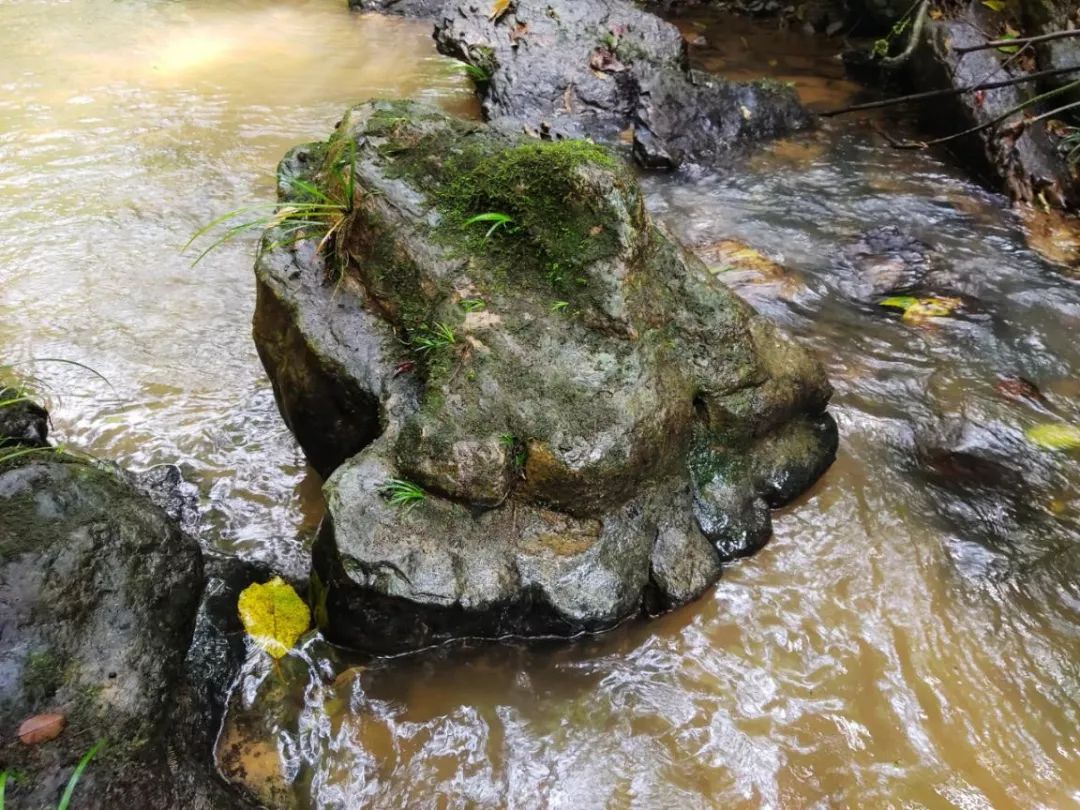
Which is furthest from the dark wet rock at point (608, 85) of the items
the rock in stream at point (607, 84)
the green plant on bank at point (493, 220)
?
the green plant on bank at point (493, 220)

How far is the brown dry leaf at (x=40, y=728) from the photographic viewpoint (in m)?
1.95

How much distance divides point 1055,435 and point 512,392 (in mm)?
2849

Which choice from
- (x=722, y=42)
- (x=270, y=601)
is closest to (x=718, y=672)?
(x=270, y=601)

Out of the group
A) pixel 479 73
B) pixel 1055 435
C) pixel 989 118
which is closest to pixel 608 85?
pixel 479 73

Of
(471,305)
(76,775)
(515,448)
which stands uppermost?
(471,305)

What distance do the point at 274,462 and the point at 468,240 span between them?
58.0 inches

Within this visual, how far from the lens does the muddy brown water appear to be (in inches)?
95.1

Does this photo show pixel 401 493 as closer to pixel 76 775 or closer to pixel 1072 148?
pixel 76 775

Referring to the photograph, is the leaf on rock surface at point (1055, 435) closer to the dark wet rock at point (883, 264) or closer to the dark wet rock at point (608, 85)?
the dark wet rock at point (883, 264)

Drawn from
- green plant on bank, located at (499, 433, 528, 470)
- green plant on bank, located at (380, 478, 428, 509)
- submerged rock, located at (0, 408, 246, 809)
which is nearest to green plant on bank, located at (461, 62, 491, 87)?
green plant on bank, located at (499, 433, 528, 470)

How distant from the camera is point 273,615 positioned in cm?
277

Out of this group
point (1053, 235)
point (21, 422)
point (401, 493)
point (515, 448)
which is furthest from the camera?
point (1053, 235)

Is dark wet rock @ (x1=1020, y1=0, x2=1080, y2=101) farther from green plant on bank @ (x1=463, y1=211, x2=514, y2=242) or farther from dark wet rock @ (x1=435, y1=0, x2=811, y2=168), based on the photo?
green plant on bank @ (x1=463, y1=211, x2=514, y2=242)

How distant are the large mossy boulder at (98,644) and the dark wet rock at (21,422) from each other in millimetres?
411
